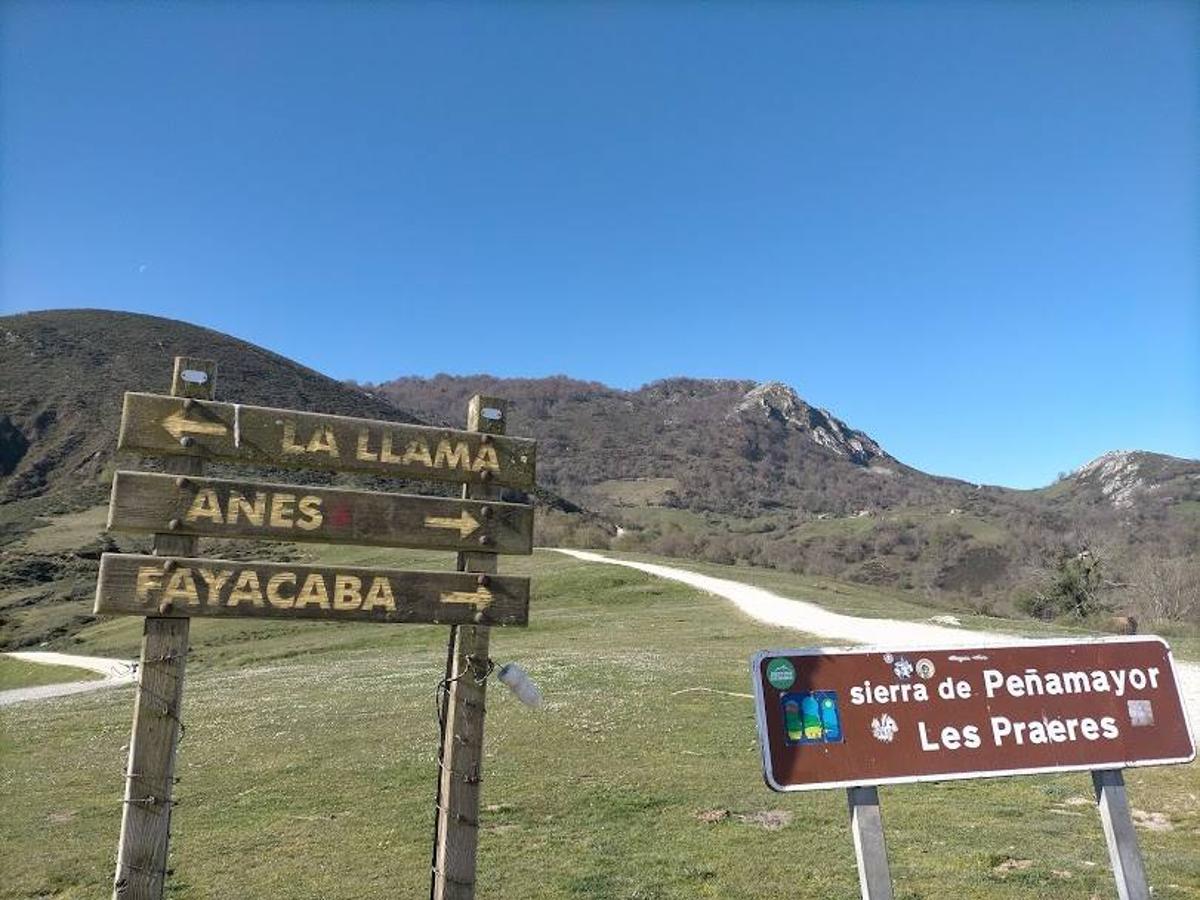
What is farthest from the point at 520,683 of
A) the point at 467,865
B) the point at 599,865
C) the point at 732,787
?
the point at 732,787

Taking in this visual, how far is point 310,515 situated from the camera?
634cm

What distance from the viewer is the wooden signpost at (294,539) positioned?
19.3 ft

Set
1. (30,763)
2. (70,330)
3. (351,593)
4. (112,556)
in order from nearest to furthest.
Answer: (112,556), (351,593), (30,763), (70,330)

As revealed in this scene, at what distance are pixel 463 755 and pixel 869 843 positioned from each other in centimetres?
295

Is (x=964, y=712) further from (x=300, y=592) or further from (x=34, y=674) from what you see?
(x=34, y=674)

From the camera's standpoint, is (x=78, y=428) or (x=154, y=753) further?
(x=78, y=428)

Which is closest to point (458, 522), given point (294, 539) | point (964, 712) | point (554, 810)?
point (294, 539)

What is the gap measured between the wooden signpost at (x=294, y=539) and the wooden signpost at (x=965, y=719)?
2275mm

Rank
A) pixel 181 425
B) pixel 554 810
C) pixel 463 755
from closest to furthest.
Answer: pixel 181 425
pixel 463 755
pixel 554 810

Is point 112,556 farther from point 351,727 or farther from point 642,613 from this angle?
point 642,613

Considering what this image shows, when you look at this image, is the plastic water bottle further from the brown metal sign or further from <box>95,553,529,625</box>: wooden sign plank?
the brown metal sign

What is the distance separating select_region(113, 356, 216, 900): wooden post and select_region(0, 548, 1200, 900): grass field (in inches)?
124

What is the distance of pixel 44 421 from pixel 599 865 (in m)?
158

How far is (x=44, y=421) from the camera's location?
13762 centimetres
